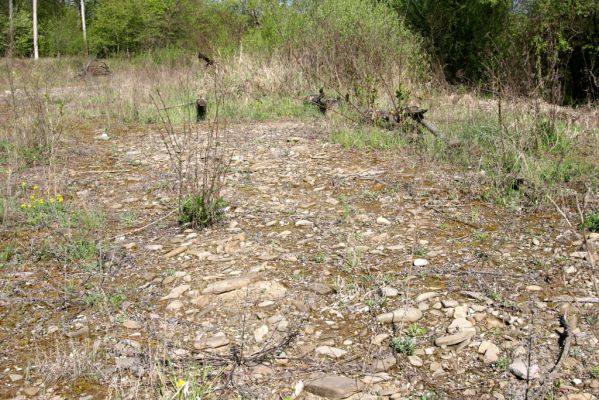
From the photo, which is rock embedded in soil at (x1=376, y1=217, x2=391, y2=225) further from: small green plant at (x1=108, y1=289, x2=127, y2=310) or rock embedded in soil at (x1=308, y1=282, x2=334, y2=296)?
small green plant at (x1=108, y1=289, x2=127, y2=310)

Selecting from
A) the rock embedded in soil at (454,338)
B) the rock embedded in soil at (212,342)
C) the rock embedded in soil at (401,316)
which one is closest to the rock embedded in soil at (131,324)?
the rock embedded in soil at (212,342)

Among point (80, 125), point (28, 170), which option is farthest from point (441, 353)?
point (80, 125)

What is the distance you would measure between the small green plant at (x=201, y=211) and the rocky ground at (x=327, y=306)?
90mm

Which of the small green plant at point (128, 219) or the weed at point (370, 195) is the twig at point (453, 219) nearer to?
the weed at point (370, 195)

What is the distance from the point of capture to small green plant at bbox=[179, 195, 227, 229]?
3.76 metres

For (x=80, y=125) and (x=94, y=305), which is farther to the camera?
(x=80, y=125)

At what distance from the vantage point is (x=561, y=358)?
220 cm

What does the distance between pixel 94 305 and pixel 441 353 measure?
179 cm

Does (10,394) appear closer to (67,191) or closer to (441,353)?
(441,353)

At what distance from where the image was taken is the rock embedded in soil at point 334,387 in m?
2.12

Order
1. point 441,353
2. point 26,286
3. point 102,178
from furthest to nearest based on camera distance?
point 102,178, point 26,286, point 441,353

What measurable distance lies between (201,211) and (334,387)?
1.94m

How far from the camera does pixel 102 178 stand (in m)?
5.09

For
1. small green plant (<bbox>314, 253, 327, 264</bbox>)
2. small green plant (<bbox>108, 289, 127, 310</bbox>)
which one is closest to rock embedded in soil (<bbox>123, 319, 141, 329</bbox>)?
small green plant (<bbox>108, 289, 127, 310</bbox>)
